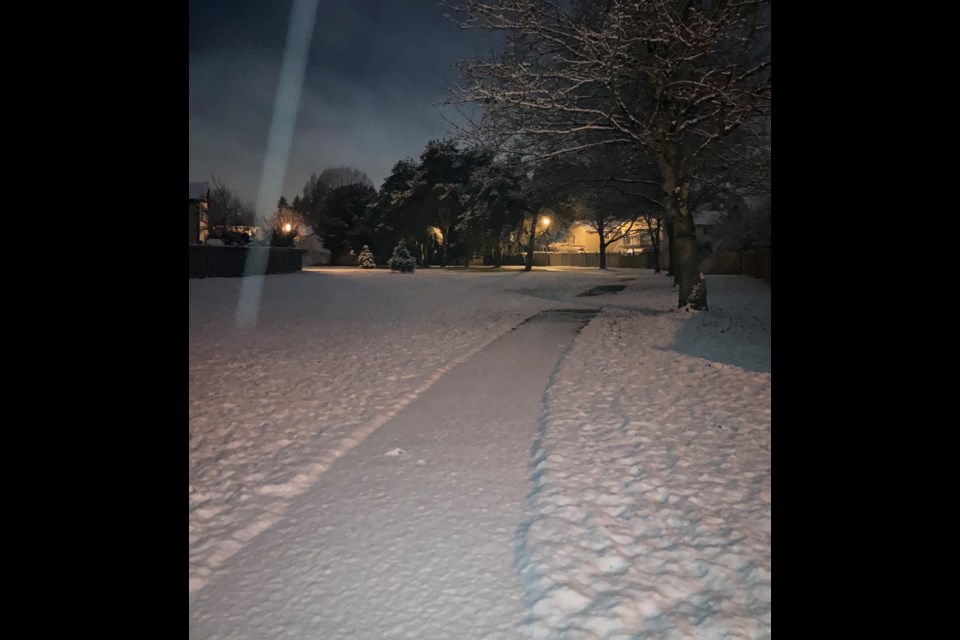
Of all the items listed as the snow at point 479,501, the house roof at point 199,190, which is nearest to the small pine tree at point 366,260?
the house roof at point 199,190

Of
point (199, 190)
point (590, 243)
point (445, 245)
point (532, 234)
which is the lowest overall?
point (445, 245)

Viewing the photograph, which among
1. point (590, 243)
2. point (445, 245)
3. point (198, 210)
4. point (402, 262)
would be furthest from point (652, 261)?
point (198, 210)

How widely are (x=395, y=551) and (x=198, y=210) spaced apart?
49.9 meters

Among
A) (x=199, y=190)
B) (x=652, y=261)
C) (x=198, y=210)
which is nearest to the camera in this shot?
(x=198, y=210)

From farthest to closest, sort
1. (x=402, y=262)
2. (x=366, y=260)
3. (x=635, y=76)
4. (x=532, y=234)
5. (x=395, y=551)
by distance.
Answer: (x=366, y=260)
(x=532, y=234)
(x=402, y=262)
(x=635, y=76)
(x=395, y=551)

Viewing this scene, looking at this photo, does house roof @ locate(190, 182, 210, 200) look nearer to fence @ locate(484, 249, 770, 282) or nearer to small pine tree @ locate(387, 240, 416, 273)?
small pine tree @ locate(387, 240, 416, 273)

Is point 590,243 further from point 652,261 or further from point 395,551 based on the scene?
point 395,551

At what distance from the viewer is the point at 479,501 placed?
4.12m

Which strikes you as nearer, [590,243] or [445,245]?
[445,245]

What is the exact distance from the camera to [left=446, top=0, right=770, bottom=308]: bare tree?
448 inches

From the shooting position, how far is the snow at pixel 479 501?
9.60 ft

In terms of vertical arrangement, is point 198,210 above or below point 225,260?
above

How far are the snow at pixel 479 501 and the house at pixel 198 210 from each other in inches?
1617
